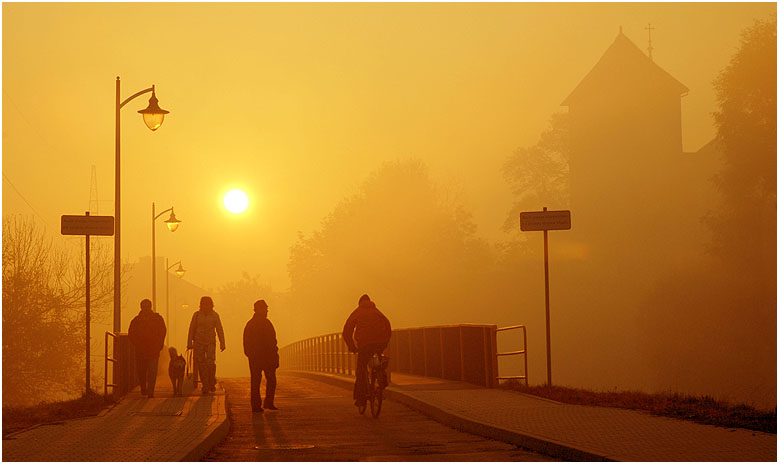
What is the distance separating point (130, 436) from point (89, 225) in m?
7.14

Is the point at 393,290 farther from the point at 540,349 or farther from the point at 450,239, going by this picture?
the point at 540,349

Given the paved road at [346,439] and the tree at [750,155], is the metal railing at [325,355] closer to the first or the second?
the paved road at [346,439]

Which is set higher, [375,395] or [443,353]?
[443,353]

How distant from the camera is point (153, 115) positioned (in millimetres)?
24688

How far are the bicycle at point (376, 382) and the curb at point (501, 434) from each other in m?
0.70

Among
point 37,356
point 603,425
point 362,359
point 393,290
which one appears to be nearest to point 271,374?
point 362,359

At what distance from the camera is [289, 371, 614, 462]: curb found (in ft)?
35.9

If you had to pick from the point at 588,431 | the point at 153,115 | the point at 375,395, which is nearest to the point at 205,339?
the point at 375,395

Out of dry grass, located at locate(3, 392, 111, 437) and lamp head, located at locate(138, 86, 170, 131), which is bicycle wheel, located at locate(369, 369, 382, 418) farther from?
lamp head, located at locate(138, 86, 170, 131)

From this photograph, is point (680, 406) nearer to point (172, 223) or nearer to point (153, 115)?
point (153, 115)

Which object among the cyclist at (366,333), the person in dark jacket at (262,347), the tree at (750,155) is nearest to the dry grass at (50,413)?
the person in dark jacket at (262,347)

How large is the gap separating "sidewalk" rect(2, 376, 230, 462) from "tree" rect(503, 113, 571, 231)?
207ft

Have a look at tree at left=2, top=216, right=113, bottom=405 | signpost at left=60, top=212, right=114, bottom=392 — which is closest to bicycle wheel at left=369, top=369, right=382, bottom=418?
signpost at left=60, top=212, right=114, bottom=392

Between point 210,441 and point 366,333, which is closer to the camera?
point 210,441
